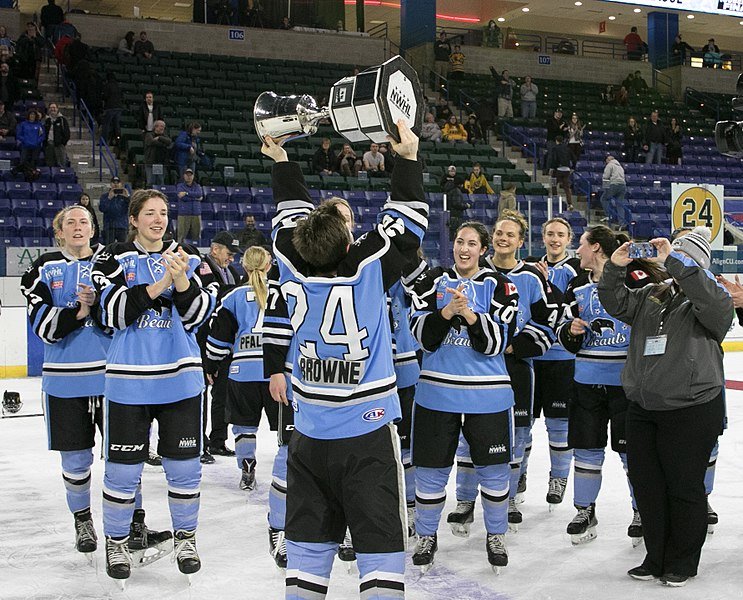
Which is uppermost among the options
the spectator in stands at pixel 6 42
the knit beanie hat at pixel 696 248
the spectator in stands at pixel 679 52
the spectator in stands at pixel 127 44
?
the spectator in stands at pixel 679 52

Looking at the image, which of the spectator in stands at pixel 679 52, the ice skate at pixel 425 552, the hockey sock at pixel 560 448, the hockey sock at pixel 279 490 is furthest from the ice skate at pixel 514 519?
the spectator in stands at pixel 679 52

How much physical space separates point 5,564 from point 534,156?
562 inches

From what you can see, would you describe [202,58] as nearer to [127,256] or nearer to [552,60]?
[552,60]

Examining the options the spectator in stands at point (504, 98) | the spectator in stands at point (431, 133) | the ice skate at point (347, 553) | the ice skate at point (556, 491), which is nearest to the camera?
the ice skate at point (347, 553)

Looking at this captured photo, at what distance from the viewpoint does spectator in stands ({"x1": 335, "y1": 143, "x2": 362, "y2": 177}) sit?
14.5 metres

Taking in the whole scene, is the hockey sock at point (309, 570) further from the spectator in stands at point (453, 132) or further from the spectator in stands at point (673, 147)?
the spectator in stands at point (673, 147)

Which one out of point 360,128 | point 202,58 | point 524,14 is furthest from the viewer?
point 524,14

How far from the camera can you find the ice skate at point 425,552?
4031 millimetres

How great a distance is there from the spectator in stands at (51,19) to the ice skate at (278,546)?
1559cm

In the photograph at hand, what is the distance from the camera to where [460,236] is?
419 cm

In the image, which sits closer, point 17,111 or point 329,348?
point 329,348

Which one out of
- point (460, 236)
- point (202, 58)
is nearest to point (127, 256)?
point (460, 236)

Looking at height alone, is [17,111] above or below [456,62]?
below

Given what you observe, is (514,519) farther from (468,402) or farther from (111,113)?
(111,113)
